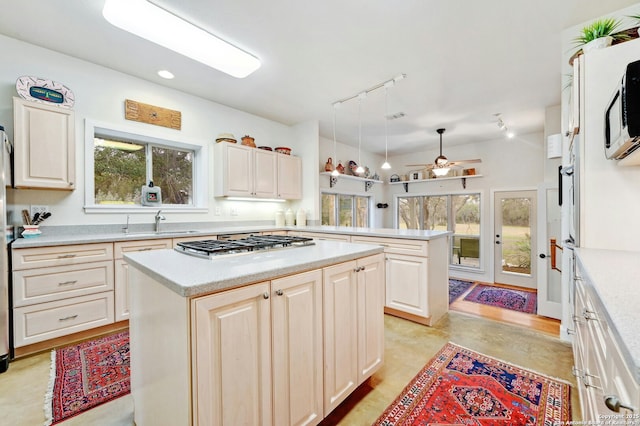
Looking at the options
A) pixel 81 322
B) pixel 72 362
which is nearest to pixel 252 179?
pixel 81 322

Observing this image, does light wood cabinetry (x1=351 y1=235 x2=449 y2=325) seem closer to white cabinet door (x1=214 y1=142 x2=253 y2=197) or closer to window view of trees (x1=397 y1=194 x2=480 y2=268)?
white cabinet door (x1=214 y1=142 x2=253 y2=197)

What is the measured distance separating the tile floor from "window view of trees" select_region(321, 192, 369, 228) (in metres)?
2.93

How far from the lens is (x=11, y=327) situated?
2098mm

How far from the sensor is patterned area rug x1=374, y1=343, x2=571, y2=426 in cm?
154

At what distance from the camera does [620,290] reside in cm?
86

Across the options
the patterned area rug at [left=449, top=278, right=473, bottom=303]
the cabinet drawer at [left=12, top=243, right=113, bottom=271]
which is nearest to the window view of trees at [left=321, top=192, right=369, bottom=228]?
the patterned area rug at [left=449, top=278, right=473, bottom=303]

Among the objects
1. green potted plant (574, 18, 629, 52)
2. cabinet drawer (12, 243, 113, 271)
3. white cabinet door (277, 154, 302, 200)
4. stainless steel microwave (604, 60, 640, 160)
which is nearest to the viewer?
stainless steel microwave (604, 60, 640, 160)

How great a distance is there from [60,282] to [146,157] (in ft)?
5.79

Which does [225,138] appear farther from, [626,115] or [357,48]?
[626,115]

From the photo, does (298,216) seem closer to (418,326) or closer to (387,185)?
(418,326)

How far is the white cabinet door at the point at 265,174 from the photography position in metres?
4.08

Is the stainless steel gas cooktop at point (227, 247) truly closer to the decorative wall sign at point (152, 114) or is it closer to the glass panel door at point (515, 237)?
the decorative wall sign at point (152, 114)

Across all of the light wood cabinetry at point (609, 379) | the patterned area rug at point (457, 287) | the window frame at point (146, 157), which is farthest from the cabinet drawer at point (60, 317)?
the patterned area rug at point (457, 287)

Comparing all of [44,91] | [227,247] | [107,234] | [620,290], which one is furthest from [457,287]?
[44,91]
